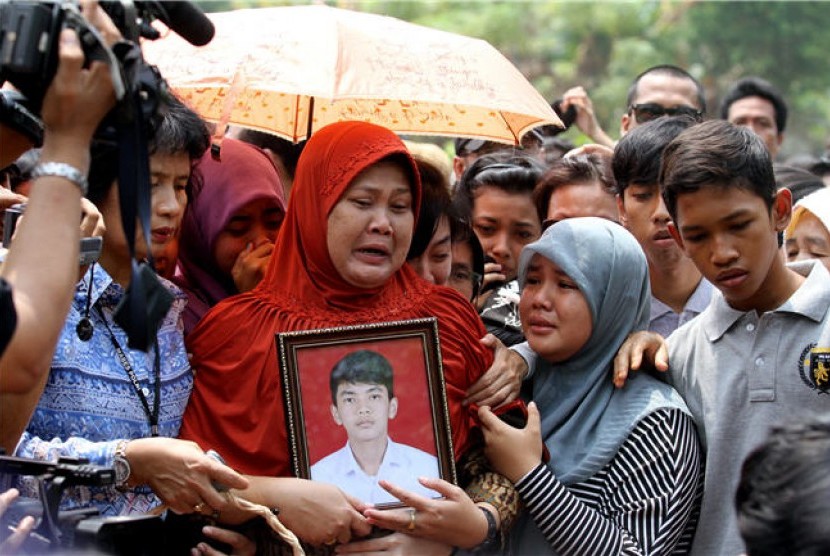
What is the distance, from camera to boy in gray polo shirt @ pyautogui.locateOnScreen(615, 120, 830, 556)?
361cm

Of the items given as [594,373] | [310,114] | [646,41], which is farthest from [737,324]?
[646,41]

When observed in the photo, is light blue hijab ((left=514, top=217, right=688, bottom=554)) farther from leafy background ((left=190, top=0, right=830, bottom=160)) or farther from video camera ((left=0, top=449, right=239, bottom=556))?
leafy background ((left=190, top=0, right=830, bottom=160))

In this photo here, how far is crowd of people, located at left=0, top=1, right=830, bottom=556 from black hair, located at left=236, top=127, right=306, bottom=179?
662mm

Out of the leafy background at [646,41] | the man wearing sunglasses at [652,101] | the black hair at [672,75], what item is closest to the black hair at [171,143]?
the man wearing sunglasses at [652,101]

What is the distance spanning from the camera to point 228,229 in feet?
13.7

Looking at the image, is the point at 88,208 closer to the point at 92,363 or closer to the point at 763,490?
the point at 92,363

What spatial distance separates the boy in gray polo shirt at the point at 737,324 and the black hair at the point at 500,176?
136 centimetres

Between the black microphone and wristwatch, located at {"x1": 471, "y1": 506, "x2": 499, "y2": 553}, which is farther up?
the black microphone

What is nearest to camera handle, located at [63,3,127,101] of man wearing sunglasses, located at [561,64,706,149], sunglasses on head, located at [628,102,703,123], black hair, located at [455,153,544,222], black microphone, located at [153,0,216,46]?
black microphone, located at [153,0,216,46]

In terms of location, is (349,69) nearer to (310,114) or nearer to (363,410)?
(310,114)

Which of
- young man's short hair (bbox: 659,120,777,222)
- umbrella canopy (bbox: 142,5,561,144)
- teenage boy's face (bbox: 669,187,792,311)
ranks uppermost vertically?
umbrella canopy (bbox: 142,5,561,144)

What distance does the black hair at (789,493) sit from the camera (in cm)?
193

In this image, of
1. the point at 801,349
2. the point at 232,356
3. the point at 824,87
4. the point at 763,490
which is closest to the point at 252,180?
the point at 232,356

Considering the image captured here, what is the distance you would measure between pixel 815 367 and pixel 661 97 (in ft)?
9.33
